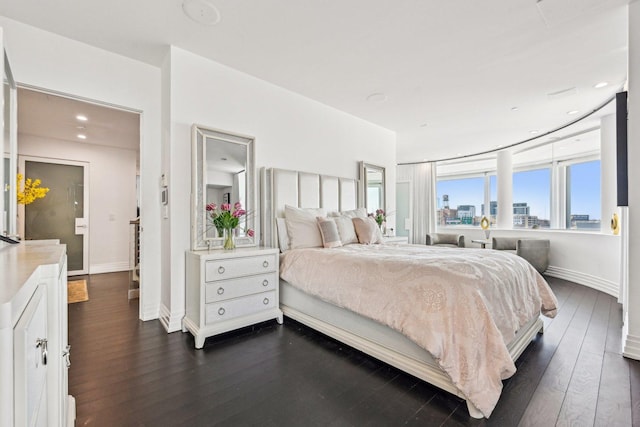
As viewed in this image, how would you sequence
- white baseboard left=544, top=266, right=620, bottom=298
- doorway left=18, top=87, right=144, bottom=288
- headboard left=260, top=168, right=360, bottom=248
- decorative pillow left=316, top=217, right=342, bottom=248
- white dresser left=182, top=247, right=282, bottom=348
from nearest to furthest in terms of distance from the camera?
1. white dresser left=182, top=247, right=282, bottom=348
2. decorative pillow left=316, top=217, right=342, bottom=248
3. headboard left=260, top=168, right=360, bottom=248
4. white baseboard left=544, top=266, right=620, bottom=298
5. doorway left=18, top=87, right=144, bottom=288

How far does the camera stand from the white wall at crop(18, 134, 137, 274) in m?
5.39

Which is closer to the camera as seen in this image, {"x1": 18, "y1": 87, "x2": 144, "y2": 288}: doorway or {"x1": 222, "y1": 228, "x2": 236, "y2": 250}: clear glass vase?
{"x1": 222, "y1": 228, "x2": 236, "y2": 250}: clear glass vase

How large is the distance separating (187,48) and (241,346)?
111 inches

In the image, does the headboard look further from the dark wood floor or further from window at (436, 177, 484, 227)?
window at (436, 177, 484, 227)

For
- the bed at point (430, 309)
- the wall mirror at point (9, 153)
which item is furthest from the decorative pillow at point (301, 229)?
the wall mirror at point (9, 153)

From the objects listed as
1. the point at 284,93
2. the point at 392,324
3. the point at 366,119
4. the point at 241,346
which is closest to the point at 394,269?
the point at 392,324

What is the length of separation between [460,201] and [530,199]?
1.67 metres

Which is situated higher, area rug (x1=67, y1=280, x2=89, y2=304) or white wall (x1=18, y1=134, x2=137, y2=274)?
white wall (x1=18, y1=134, x2=137, y2=274)

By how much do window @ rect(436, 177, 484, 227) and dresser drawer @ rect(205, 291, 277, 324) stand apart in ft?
21.4

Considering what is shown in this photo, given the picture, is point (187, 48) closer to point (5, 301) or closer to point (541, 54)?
point (5, 301)

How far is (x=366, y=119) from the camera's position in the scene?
4.65m

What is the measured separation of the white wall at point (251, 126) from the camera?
2752mm

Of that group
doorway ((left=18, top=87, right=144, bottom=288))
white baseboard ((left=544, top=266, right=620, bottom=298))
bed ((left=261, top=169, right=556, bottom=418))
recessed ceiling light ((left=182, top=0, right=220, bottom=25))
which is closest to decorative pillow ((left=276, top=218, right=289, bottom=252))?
bed ((left=261, top=169, right=556, bottom=418))

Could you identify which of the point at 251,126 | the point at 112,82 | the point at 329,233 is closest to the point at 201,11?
the point at 251,126
